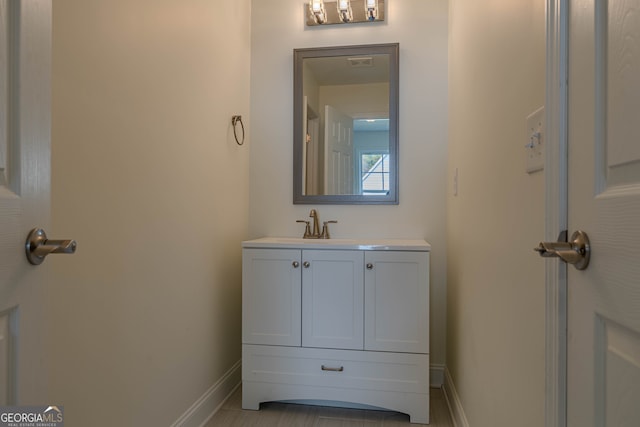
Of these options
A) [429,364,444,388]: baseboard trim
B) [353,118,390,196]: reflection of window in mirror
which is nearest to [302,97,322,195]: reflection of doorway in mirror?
[353,118,390,196]: reflection of window in mirror

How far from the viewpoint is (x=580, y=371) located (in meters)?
0.65

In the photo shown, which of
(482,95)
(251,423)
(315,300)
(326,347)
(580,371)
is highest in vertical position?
(482,95)

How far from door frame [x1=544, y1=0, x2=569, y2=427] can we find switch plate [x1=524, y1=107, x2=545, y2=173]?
0.06 m

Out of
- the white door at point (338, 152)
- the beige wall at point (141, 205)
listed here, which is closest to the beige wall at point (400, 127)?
the white door at point (338, 152)

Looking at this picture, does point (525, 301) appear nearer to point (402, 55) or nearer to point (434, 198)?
point (434, 198)

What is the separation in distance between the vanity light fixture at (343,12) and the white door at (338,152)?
0.54 meters

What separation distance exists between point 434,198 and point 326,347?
42.6 inches

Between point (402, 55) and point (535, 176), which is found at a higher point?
point (402, 55)

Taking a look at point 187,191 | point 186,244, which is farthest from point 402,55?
point 186,244

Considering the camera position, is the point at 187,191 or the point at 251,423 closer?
the point at 187,191

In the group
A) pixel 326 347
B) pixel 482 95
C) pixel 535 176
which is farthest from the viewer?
pixel 326 347

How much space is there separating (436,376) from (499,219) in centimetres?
151

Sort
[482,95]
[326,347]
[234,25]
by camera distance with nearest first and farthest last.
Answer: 1. [482,95]
2. [326,347]
3. [234,25]

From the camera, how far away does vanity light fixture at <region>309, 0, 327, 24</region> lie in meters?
2.30
